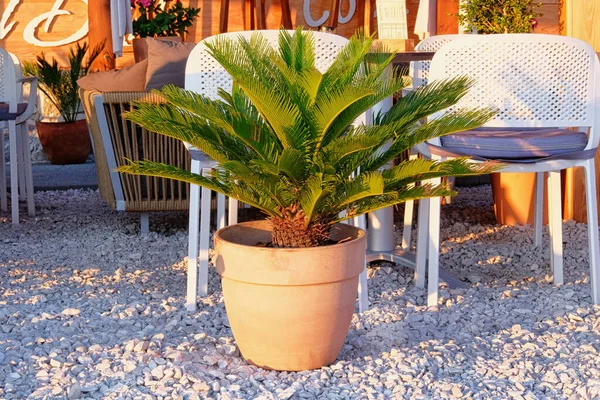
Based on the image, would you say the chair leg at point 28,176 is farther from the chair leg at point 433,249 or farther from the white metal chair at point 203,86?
the chair leg at point 433,249

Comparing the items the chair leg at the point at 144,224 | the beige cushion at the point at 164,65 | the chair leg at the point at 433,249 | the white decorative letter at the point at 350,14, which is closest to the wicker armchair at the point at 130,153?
the chair leg at the point at 144,224

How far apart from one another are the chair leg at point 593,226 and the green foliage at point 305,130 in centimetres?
76

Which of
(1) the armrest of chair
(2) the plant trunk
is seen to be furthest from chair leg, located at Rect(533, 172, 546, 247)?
(1) the armrest of chair

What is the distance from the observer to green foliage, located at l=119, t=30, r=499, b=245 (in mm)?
2119

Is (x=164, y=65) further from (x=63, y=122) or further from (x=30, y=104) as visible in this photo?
(x=63, y=122)

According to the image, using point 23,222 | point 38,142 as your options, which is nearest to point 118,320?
point 23,222

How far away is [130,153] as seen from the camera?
4.07 metres

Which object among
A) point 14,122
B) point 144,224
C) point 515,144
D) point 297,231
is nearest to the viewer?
point 297,231

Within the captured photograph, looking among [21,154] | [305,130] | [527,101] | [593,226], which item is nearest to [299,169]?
[305,130]

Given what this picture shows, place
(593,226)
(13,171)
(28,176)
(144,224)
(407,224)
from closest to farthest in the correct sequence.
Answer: (593,226), (407,224), (144,224), (13,171), (28,176)

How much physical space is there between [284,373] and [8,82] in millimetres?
2939

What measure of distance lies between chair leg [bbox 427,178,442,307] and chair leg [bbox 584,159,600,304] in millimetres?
510

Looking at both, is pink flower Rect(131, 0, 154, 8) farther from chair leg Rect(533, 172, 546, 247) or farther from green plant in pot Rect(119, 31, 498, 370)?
green plant in pot Rect(119, 31, 498, 370)

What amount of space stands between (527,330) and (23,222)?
9.72 feet
